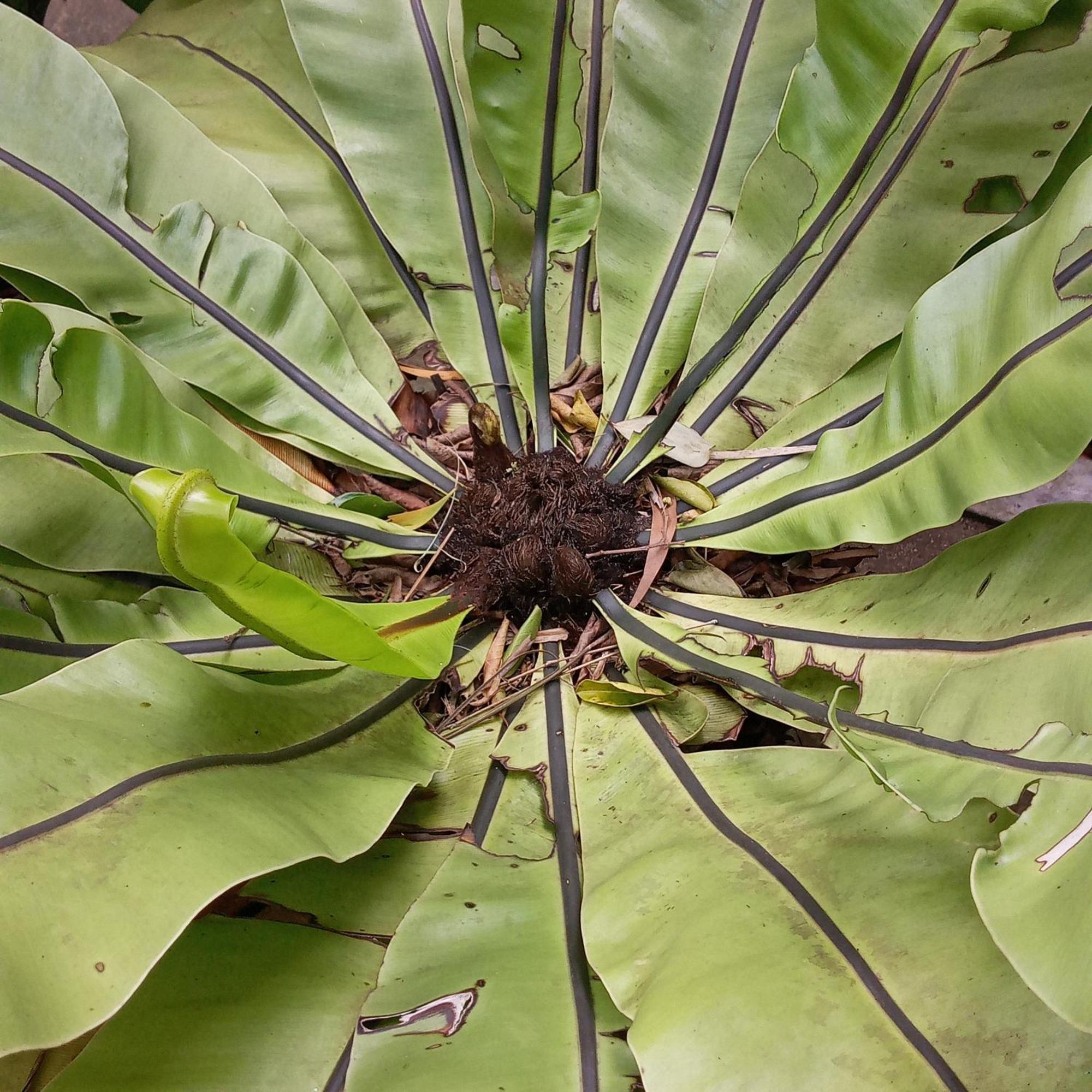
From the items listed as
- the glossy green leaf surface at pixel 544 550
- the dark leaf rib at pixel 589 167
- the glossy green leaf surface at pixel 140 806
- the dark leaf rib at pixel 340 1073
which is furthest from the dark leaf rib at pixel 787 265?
the dark leaf rib at pixel 340 1073

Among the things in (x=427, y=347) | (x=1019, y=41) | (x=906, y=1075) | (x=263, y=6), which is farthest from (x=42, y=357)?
(x=1019, y=41)

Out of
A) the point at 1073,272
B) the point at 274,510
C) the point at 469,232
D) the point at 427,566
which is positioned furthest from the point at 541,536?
the point at 1073,272

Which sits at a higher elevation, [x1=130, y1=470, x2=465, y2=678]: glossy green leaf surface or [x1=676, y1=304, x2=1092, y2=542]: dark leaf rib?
[x1=676, y1=304, x2=1092, y2=542]: dark leaf rib

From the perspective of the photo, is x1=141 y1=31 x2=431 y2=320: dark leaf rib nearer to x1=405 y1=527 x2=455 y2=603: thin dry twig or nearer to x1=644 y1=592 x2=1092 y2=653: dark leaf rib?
x1=405 y1=527 x2=455 y2=603: thin dry twig

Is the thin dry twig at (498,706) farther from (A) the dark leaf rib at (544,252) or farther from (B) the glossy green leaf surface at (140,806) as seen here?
(A) the dark leaf rib at (544,252)

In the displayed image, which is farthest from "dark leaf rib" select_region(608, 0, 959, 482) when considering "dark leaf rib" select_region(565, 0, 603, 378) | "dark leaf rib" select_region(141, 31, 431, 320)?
"dark leaf rib" select_region(141, 31, 431, 320)

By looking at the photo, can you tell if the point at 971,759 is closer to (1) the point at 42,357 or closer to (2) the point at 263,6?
(1) the point at 42,357

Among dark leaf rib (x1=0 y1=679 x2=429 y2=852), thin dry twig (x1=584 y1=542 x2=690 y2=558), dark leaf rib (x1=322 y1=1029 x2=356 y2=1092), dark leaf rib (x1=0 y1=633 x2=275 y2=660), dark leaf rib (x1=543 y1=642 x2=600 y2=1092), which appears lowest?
dark leaf rib (x1=322 y1=1029 x2=356 y2=1092)

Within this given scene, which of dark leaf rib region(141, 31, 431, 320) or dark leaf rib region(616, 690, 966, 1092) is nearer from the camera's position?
dark leaf rib region(616, 690, 966, 1092)
